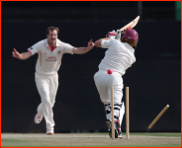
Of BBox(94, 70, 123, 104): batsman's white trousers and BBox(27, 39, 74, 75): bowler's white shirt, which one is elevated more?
BBox(27, 39, 74, 75): bowler's white shirt

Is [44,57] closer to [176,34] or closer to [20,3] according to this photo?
[176,34]

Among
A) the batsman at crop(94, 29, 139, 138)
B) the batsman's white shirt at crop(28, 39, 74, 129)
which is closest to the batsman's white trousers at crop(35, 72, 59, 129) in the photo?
the batsman's white shirt at crop(28, 39, 74, 129)

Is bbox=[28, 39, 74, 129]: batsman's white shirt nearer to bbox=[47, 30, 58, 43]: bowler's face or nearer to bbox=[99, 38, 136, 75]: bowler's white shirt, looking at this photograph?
bbox=[47, 30, 58, 43]: bowler's face

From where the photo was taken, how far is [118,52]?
23.0 feet

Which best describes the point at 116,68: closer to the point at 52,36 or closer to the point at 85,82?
the point at 52,36

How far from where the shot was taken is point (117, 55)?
7.01 meters

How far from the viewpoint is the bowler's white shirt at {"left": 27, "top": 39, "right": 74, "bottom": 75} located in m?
8.80

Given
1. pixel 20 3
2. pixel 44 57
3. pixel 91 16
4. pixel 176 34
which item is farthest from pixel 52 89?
pixel 20 3

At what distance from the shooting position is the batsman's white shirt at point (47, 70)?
28.9 ft

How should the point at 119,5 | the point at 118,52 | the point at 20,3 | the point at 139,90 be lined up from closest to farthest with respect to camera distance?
the point at 118,52, the point at 139,90, the point at 119,5, the point at 20,3

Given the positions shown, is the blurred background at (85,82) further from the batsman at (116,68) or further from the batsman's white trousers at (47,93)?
the batsman at (116,68)

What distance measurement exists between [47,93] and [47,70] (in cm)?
43

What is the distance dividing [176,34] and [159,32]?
382 millimetres

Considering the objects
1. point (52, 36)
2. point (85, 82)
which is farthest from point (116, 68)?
point (85, 82)
